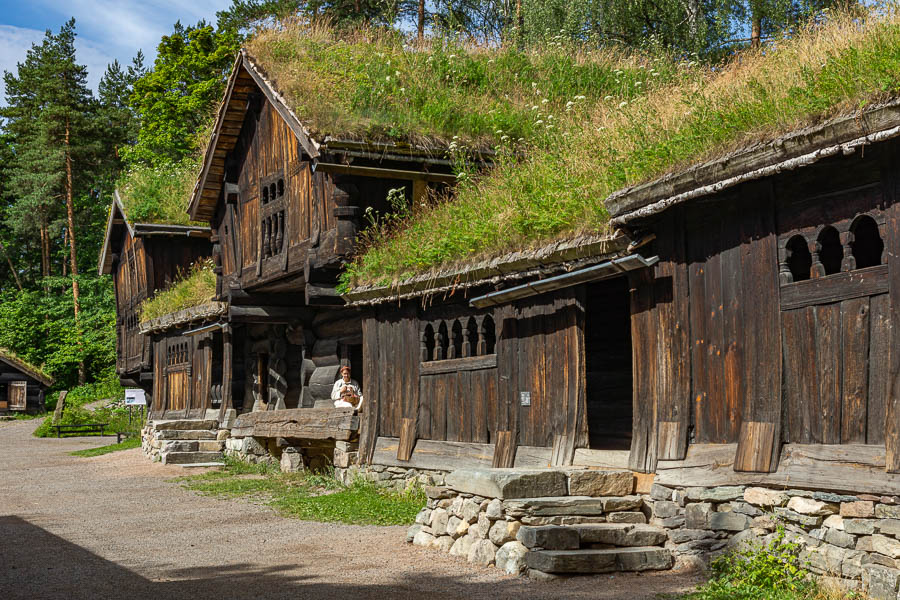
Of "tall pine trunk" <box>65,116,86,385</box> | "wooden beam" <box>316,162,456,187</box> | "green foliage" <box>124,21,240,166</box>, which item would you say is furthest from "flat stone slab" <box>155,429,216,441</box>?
"tall pine trunk" <box>65,116,86,385</box>

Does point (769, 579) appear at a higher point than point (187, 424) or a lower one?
lower

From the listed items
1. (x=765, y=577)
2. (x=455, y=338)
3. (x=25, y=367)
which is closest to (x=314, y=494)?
(x=455, y=338)

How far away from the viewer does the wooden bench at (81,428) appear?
34781mm

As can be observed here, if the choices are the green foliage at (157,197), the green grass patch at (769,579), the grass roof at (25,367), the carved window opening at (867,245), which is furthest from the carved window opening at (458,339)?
the grass roof at (25,367)

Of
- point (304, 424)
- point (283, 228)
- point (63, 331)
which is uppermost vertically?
point (63, 331)

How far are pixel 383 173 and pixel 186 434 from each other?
9.19m

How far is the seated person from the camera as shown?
16084 mm

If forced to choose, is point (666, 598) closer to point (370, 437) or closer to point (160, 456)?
point (370, 437)

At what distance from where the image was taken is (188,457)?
2034 cm

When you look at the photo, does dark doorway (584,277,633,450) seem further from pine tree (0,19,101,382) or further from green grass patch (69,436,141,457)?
pine tree (0,19,101,382)

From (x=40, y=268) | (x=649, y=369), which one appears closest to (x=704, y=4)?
(x=649, y=369)

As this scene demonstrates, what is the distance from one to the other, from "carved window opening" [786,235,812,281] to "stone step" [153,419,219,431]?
51.9ft

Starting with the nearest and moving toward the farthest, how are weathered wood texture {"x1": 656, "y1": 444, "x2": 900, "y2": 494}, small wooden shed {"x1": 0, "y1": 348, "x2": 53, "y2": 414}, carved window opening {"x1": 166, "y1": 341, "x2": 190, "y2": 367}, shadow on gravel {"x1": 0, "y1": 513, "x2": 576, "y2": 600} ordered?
weathered wood texture {"x1": 656, "y1": 444, "x2": 900, "y2": 494}, shadow on gravel {"x1": 0, "y1": 513, "x2": 576, "y2": 600}, carved window opening {"x1": 166, "y1": 341, "x2": 190, "y2": 367}, small wooden shed {"x1": 0, "y1": 348, "x2": 53, "y2": 414}

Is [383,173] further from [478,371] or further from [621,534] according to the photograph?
[621,534]
